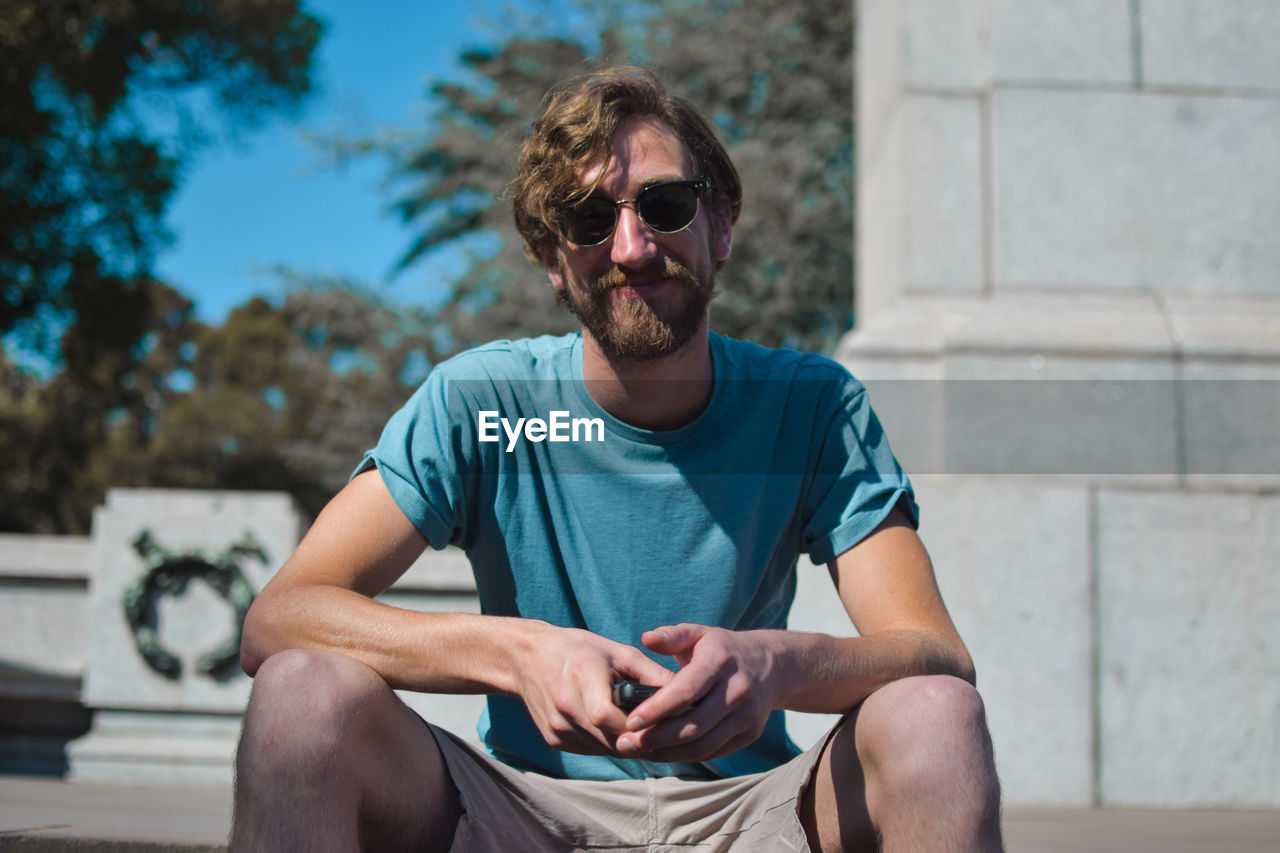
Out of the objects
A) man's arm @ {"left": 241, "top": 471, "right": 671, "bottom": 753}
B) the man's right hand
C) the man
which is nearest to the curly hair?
the man

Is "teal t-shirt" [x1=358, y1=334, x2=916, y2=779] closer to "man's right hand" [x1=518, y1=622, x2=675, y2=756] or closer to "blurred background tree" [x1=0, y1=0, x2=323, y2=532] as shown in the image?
"man's right hand" [x1=518, y1=622, x2=675, y2=756]

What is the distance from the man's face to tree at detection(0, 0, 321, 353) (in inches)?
565

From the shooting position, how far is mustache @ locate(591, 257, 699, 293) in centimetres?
205

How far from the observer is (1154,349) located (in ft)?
11.8

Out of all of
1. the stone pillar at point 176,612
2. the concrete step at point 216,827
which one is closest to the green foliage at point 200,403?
the stone pillar at point 176,612

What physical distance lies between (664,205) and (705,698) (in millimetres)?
1005

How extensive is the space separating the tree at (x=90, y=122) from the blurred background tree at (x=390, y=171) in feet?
0.10

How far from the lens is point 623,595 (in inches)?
75.0

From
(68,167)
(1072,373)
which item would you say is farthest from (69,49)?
(1072,373)

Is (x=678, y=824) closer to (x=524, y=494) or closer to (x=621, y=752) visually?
(x=621, y=752)

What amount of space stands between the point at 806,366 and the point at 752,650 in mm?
753

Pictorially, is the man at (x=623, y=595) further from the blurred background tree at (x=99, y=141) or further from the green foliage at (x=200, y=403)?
the blurred background tree at (x=99, y=141)

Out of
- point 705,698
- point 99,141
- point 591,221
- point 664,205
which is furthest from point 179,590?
point 99,141

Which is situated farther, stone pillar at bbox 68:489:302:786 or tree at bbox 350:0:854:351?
tree at bbox 350:0:854:351
